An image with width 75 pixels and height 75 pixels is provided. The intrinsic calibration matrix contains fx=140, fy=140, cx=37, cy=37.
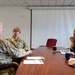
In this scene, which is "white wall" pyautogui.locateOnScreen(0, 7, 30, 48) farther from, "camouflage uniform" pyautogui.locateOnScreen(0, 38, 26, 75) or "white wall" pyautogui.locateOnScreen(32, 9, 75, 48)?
"camouflage uniform" pyautogui.locateOnScreen(0, 38, 26, 75)

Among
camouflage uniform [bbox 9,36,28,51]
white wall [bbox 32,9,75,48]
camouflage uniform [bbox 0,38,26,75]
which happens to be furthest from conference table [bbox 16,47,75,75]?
white wall [bbox 32,9,75,48]

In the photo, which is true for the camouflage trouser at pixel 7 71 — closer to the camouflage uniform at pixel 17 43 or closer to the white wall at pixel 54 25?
the camouflage uniform at pixel 17 43

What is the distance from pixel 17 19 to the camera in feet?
21.4

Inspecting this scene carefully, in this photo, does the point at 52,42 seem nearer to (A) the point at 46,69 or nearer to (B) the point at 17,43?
(B) the point at 17,43

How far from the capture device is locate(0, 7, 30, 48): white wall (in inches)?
254

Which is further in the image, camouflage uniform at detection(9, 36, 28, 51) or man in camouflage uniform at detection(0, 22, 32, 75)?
camouflage uniform at detection(9, 36, 28, 51)
